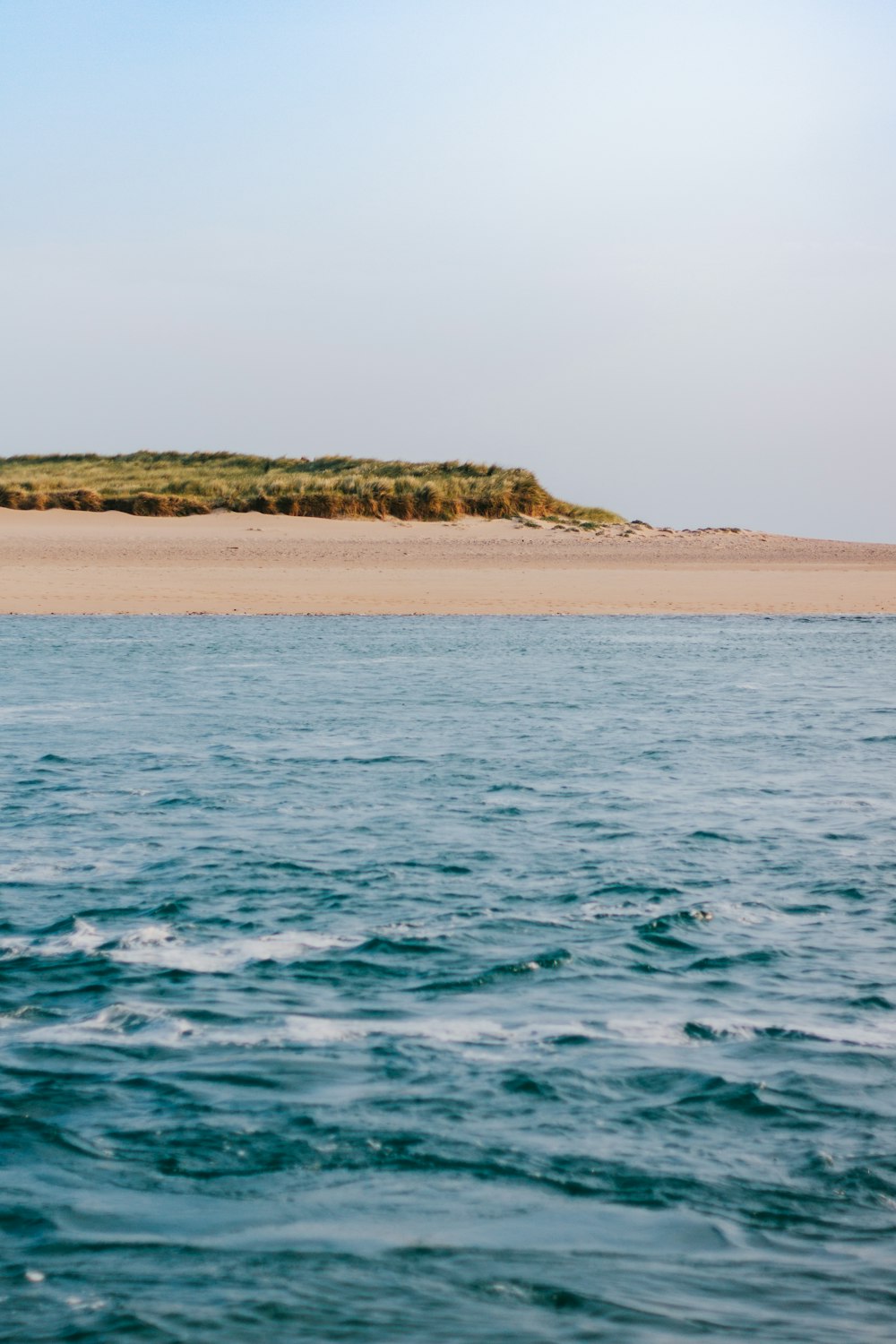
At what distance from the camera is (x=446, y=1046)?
16.2ft

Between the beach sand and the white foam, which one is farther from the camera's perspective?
the beach sand

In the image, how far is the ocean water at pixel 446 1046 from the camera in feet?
11.3

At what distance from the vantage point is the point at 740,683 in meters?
16.0

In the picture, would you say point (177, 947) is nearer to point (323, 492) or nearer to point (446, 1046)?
point (446, 1046)

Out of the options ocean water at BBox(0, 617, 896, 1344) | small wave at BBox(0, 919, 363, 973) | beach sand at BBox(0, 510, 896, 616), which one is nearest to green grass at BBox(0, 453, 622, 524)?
beach sand at BBox(0, 510, 896, 616)

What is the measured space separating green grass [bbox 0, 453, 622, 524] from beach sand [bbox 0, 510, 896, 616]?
155cm

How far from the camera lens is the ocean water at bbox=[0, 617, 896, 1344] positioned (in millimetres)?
3457

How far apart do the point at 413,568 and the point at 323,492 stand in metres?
11.8

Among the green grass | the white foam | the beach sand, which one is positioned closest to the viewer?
the white foam

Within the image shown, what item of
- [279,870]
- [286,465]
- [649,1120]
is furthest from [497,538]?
[649,1120]

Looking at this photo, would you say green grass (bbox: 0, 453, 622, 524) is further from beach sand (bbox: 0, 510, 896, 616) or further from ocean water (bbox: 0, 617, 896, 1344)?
ocean water (bbox: 0, 617, 896, 1344)

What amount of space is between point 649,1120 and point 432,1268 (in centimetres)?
111

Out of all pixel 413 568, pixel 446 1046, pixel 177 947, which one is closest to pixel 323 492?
pixel 413 568

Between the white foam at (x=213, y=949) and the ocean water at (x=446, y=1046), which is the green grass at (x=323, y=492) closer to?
the ocean water at (x=446, y=1046)
